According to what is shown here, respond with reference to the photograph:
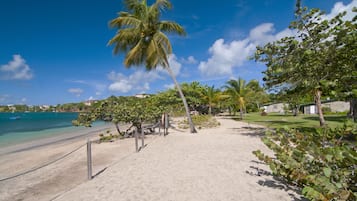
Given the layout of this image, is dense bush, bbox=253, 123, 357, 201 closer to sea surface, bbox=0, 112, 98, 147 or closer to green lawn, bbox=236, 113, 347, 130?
green lawn, bbox=236, 113, 347, 130

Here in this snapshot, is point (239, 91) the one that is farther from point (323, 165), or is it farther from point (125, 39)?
point (323, 165)

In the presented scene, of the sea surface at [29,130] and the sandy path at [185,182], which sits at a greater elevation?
the sandy path at [185,182]

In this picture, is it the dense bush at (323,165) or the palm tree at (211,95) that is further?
the palm tree at (211,95)

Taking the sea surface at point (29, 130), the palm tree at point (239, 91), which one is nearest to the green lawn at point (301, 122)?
the palm tree at point (239, 91)

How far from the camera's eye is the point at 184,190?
159 inches

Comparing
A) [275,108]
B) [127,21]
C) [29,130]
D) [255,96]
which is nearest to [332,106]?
[255,96]

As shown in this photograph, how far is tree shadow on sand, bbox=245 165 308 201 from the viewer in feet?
12.1

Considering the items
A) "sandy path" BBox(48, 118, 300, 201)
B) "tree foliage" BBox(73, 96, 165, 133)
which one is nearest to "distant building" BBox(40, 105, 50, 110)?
"tree foliage" BBox(73, 96, 165, 133)

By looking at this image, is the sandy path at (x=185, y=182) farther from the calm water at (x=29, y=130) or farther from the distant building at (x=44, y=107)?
the distant building at (x=44, y=107)

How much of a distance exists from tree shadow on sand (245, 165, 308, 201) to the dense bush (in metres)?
0.14

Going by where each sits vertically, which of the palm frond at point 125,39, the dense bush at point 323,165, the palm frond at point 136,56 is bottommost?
the dense bush at point 323,165

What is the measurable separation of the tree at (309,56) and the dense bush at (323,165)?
138 inches

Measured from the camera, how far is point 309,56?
732cm

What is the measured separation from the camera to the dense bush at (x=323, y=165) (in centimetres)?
262
